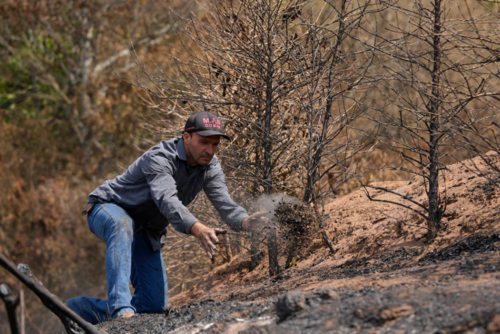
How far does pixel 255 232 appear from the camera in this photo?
17.2 feet

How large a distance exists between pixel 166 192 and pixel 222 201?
0.62 meters

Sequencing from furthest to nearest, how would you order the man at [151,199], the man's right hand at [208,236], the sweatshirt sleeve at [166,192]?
1. the man at [151,199]
2. the sweatshirt sleeve at [166,192]
3. the man's right hand at [208,236]

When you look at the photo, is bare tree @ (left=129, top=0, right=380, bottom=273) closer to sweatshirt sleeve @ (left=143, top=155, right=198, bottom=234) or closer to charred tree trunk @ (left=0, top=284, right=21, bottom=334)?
sweatshirt sleeve @ (left=143, top=155, right=198, bottom=234)

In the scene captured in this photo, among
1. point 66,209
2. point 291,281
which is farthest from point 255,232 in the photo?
point 66,209

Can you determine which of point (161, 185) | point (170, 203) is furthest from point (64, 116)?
point (170, 203)

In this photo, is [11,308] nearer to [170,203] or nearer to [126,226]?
[170,203]

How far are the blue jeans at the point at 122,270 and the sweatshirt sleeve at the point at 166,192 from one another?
0.47 metres

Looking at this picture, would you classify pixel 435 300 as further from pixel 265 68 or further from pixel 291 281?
pixel 265 68

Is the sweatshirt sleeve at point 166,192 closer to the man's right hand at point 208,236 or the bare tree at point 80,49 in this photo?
the man's right hand at point 208,236

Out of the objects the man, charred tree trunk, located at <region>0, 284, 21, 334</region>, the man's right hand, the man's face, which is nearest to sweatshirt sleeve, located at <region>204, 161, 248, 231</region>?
the man

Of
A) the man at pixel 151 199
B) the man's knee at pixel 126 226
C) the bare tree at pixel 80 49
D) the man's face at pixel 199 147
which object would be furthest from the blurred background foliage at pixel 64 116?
the man's face at pixel 199 147

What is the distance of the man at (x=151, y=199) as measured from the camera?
434cm

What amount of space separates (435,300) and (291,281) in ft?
6.87

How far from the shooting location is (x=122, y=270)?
4.42m
